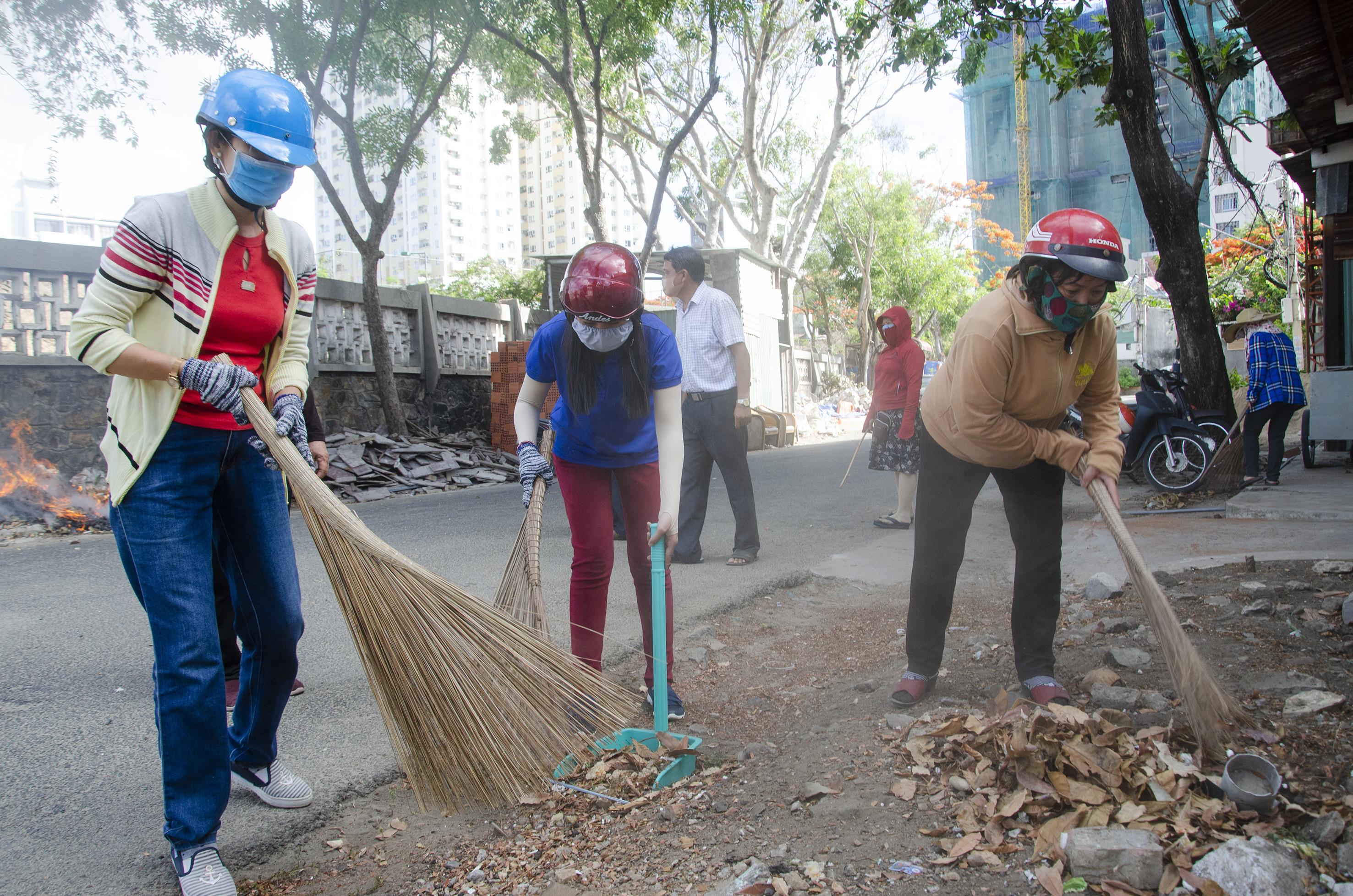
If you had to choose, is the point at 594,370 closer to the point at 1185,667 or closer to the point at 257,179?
the point at 257,179

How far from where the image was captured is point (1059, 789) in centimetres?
218

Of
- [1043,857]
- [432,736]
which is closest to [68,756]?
[432,736]

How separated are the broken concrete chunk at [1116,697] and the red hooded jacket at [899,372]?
336 cm

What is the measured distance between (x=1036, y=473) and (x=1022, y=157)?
6599cm

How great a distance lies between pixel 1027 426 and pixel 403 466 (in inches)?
369

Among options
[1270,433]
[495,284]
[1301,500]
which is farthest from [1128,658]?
[495,284]

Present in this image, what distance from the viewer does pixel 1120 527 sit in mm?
2535

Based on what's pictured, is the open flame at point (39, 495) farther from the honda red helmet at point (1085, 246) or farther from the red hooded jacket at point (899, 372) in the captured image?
the honda red helmet at point (1085, 246)

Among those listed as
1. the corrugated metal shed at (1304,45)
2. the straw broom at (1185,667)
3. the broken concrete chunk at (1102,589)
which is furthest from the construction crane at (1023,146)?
the straw broom at (1185,667)

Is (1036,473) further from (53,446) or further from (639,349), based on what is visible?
(53,446)

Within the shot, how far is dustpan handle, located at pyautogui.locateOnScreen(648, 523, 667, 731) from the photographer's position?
2.60 m

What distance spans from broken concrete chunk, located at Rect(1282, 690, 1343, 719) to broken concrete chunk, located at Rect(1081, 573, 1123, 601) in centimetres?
168

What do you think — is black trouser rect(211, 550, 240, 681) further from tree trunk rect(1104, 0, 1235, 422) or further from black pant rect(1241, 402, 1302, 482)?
black pant rect(1241, 402, 1302, 482)

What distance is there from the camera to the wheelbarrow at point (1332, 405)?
8.16m
